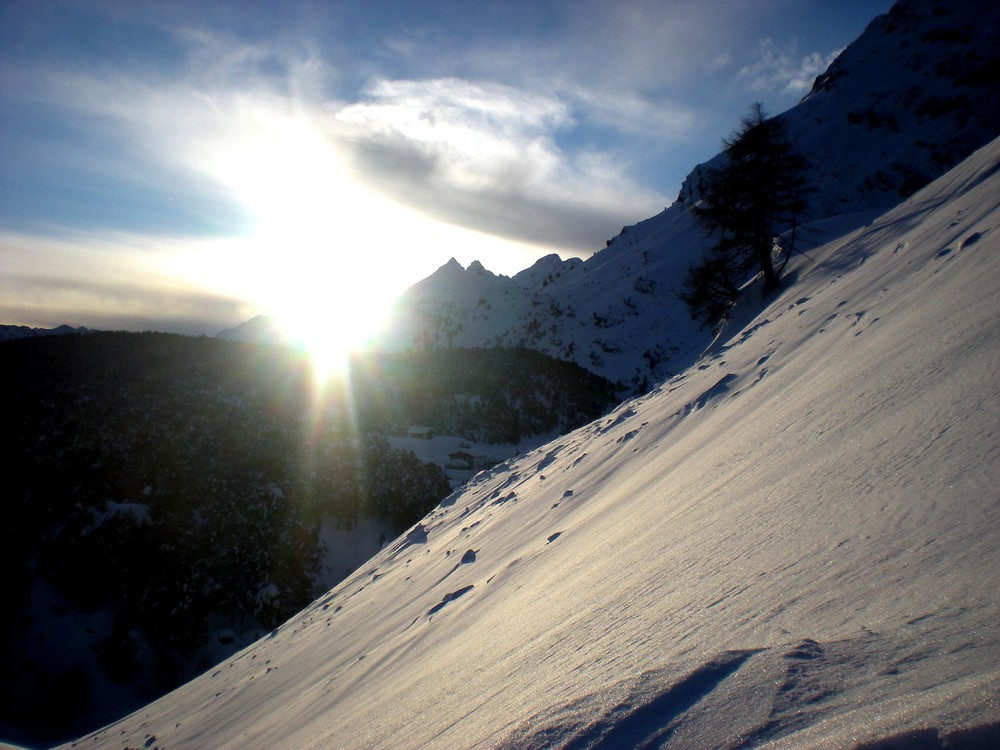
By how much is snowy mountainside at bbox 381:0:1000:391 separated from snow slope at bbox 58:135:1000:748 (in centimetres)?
3456

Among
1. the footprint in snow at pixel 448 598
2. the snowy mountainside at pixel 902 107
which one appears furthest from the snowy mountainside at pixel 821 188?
the footprint in snow at pixel 448 598

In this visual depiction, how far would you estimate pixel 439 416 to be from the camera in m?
30.7

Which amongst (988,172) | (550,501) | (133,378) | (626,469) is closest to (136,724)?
(550,501)

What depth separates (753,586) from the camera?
1983 mm

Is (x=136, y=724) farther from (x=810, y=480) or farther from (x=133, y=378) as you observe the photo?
(x=133, y=378)

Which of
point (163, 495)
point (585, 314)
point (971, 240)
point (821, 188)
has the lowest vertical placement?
point (971, 240)

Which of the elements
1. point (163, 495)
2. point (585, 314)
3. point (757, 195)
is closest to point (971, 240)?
point (757, 195)

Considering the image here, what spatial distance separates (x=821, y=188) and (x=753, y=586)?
58481mm

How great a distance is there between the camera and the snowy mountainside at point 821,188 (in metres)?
46.0

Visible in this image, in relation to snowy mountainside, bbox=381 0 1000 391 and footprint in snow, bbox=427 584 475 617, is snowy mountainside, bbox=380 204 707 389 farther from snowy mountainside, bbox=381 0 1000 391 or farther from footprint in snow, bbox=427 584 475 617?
footprint in snow, bbox=427 584 475 617

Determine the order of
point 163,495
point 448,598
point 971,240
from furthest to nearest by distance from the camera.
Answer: point 163,495 < point 448,598 < point 971,240

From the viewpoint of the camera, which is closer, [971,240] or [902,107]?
[971,240]

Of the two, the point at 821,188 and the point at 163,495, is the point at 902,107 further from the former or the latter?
the point at 163,495

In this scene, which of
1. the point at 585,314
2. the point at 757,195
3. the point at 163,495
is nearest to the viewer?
the point at 757,195
